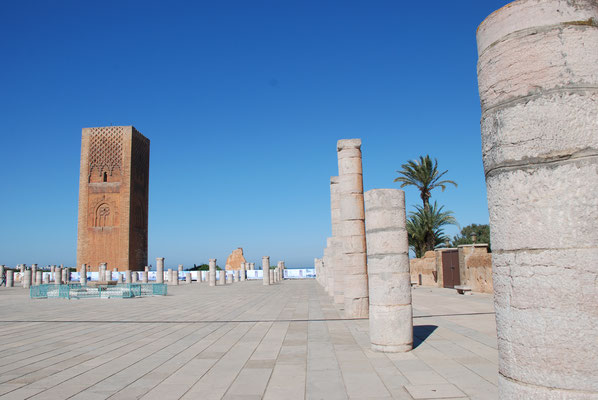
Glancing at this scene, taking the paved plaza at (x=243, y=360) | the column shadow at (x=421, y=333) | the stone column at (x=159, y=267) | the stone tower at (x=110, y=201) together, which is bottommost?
the column shadow at (x=421, y=333)

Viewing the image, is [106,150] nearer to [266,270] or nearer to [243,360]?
[266,270]

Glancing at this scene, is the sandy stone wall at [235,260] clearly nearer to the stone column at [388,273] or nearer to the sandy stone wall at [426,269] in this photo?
the sandy stone wall at [426,269]

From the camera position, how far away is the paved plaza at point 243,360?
450cm

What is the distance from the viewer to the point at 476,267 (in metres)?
16.3

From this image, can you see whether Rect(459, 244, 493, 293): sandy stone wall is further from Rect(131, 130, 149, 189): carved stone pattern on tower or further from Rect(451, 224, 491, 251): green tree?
A: Rect(131, 130, 149, 189): carved stone pattern on tower

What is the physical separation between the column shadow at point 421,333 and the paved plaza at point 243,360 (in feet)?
0.06

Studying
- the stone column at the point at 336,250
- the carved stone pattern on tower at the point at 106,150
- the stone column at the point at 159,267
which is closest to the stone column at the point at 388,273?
the stone column at the point at 336,250

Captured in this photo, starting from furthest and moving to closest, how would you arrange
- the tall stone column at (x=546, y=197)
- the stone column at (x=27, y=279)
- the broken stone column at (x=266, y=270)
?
the stone column at (x=27, y=279)
the broken stone column at (x=266, y=270)
the tall stone column at (x=546, y=197)

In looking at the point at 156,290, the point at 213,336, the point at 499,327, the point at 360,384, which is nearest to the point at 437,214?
the point at 156,290

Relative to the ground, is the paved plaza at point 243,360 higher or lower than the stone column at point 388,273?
lower

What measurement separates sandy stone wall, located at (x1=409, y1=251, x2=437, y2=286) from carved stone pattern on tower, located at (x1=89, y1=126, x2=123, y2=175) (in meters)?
36.7

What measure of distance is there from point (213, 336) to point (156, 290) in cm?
1354

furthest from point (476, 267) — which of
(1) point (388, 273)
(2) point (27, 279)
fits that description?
(2) point (27, 279)

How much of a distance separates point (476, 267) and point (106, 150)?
43.9 metres
